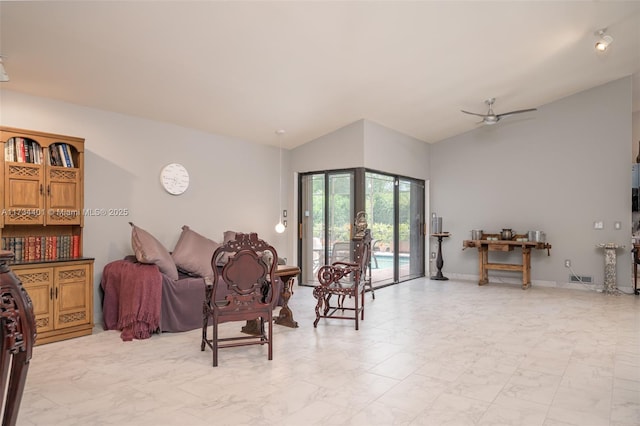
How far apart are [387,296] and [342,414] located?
407 cm

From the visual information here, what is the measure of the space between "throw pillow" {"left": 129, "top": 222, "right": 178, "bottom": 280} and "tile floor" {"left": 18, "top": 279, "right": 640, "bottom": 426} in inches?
27.9

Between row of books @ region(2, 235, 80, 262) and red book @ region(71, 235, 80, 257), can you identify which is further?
red book @ region(71, 235, 80, 257)

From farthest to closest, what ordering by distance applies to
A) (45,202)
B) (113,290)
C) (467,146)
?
(467,146), (113,290), (45,202)

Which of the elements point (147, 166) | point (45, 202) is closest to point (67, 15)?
point (45, 202)

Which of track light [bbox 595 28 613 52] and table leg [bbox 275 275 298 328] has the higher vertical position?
track light [bbox 595 28 613 52]

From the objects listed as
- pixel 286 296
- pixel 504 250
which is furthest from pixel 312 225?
pixel 504 250

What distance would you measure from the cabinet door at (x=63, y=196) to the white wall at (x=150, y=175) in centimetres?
36

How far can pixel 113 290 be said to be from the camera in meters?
4.48

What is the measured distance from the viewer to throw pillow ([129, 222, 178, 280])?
439 centimetres

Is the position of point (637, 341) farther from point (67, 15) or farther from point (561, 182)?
point (67, 15)

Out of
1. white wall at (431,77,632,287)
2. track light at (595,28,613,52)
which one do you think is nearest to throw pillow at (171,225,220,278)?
white wall at (431,77,632,287)

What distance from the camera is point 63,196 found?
4.19 meters

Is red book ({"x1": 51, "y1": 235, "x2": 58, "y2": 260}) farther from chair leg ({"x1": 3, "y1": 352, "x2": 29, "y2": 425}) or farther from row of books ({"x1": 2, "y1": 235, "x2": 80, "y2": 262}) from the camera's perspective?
chair leg ({"x1": 3, "y1": 352, "x2": 29, "y2": 425})

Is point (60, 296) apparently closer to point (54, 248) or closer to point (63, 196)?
point (54, 248)
